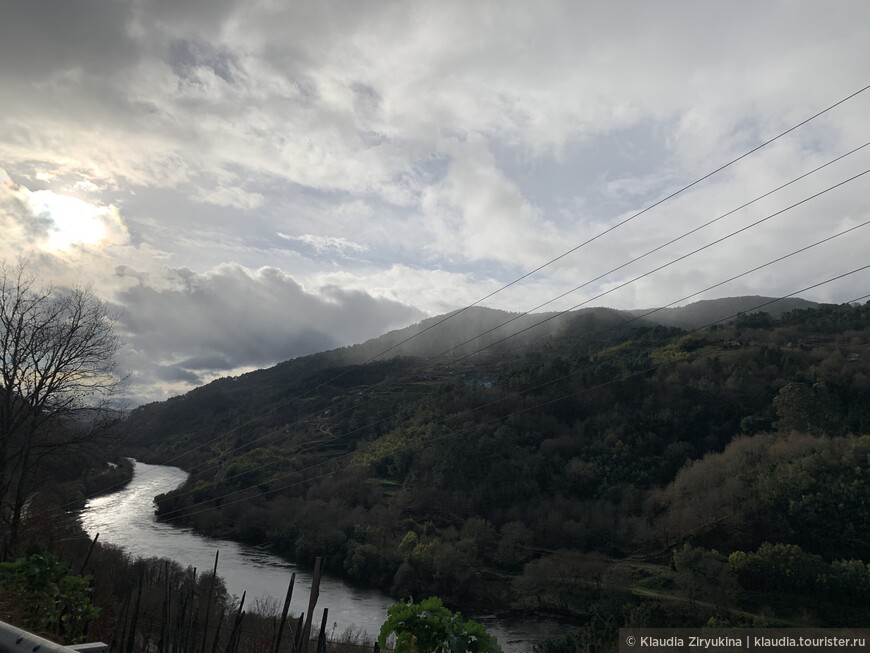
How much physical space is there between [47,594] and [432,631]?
23.5ft

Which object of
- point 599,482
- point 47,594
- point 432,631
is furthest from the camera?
point 599,482

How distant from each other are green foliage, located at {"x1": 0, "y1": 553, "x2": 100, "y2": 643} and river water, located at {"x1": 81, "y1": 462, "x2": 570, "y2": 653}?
73.5 ft

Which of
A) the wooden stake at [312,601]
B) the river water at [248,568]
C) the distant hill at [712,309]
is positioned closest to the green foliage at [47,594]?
the wooden stake at [312,601]

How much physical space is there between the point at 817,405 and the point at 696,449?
12.2 meters

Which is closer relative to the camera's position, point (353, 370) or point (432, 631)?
point (432, 631)

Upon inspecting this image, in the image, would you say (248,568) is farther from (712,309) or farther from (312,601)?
(712,309)

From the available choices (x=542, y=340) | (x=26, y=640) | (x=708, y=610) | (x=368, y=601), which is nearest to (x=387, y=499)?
(x=368, y=601)

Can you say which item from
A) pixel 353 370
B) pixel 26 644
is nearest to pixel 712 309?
pixel 353 370

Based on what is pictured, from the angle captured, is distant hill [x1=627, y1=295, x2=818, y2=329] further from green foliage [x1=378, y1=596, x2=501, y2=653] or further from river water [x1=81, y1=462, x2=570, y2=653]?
green foliage [x1=378, y1=596, x2=501, y2=653]

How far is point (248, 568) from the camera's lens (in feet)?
156

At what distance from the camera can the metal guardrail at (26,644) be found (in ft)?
11.2

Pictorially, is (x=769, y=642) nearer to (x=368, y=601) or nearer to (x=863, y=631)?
(x=863, y=631)

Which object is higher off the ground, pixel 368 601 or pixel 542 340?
pixel 542 340

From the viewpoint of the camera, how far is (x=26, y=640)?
360 cm
